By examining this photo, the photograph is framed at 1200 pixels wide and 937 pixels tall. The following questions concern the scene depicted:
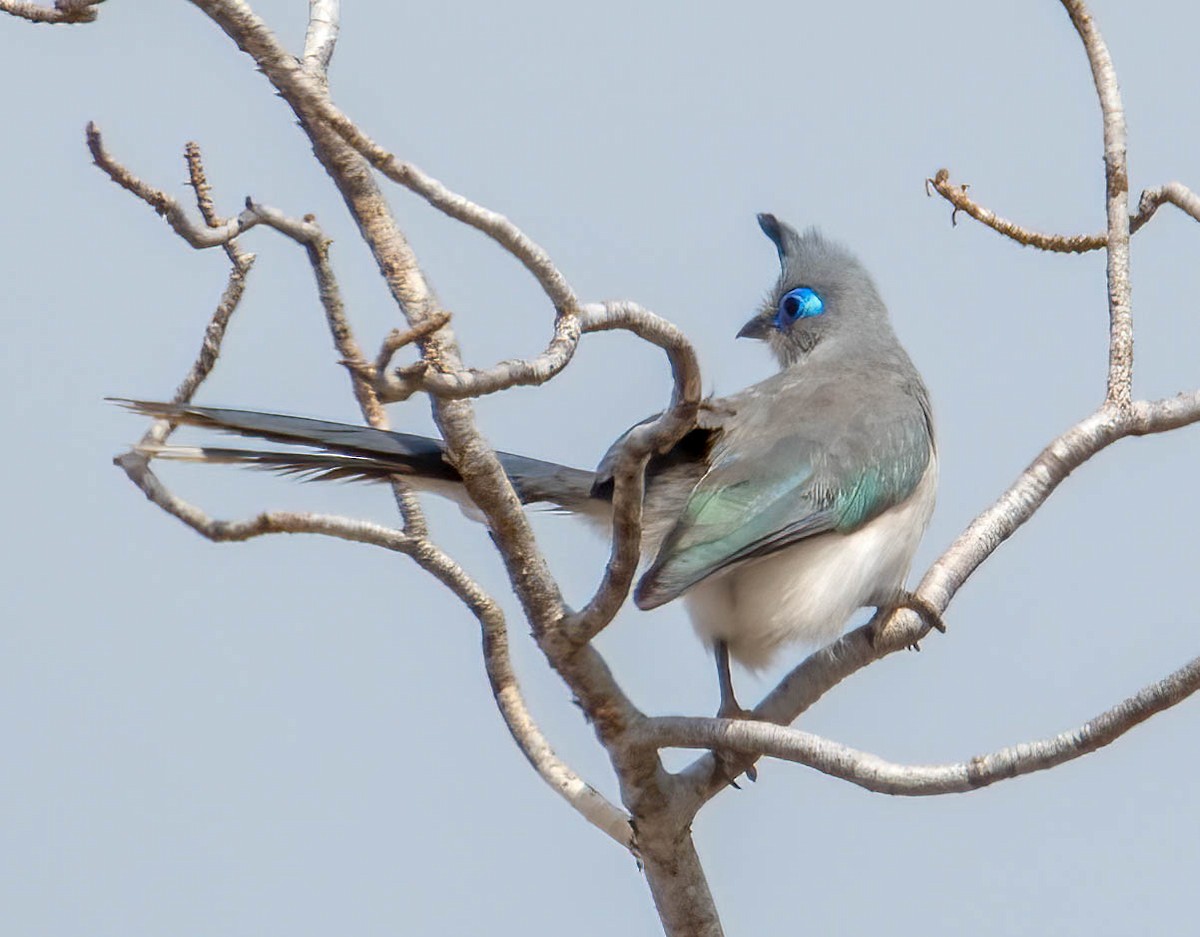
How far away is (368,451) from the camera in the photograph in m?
4.80

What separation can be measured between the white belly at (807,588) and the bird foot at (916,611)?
227mm

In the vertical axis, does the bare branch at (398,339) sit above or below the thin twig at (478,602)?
below

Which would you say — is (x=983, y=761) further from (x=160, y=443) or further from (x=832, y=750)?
(x=160, y=443)

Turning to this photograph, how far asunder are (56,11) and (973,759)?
2912 millimetres

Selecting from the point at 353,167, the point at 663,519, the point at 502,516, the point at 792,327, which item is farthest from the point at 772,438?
the point at 353,167

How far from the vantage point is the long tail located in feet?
14.9

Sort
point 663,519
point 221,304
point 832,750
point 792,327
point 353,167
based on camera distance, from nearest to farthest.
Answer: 1. point 832,750
2. point 353,167
3. point 221,304
4. point 663,519
5. point 792,327

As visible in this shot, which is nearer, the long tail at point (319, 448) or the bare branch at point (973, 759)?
the bare branch at point (973, 759)

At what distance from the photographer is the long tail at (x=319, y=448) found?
14.9 ft

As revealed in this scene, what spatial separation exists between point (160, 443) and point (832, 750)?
7.20ft

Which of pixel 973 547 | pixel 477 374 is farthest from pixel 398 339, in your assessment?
pixel 973 547

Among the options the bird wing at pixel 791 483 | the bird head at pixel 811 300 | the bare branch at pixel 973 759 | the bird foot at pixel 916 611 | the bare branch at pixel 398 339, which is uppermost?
the bird head at pixel 811 300

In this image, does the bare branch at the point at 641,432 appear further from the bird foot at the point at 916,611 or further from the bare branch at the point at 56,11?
the bare branch at the point at 56,11

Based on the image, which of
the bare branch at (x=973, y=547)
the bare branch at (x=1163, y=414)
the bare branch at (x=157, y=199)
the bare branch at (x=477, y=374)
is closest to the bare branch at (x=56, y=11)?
the bare branch at (x=157, y=199)
